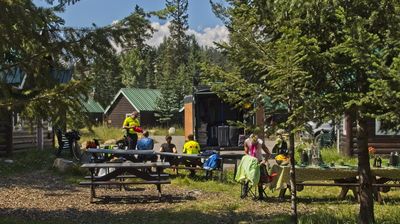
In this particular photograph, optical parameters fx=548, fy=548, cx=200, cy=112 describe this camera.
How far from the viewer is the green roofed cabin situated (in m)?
57.9

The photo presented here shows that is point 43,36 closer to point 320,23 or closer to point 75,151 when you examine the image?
point 320,23

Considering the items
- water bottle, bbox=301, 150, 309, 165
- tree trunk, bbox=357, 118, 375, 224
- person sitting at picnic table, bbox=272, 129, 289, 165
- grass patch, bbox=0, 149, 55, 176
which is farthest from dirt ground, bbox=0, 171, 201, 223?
tree trunk, bbox=357, 118, 375, 224

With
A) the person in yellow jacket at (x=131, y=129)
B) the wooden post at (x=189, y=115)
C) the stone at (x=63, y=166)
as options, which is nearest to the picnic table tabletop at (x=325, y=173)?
the person in yellow jacket at (x=131, y=129)

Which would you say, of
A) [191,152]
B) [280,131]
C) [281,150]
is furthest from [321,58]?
[281,150]

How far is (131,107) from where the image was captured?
58062 millimetres

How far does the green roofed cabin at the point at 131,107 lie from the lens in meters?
57.9

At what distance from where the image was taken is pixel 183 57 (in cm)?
9531

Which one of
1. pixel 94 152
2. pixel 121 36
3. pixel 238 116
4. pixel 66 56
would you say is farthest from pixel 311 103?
pixel 238 116

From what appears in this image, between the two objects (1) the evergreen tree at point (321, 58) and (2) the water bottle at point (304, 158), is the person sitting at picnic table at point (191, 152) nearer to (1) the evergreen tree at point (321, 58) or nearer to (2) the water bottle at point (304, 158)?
(2) the water bottle at point (304, 158)

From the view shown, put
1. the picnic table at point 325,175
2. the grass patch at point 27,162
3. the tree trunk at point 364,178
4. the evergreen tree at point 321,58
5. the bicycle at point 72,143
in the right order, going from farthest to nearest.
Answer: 1. the bicycle at point 72,143
2. the grass patch at point 27,162
3. the picnic table at point 325,175
4. the tree trunk at point 364,178
5. the evergreen tree at point 321,58

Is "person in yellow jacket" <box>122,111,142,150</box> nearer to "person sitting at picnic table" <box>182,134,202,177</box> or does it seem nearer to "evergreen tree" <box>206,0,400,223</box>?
"person sitting at picnic table" <box>182,134,202,177</box>

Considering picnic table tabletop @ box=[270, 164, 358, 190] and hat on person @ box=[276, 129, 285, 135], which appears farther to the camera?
picnic table tabletop @ box=[270, 164, 358, 190]

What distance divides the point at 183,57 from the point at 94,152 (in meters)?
82.6

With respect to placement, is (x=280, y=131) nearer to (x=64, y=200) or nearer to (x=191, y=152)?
(x=64, y=200)
